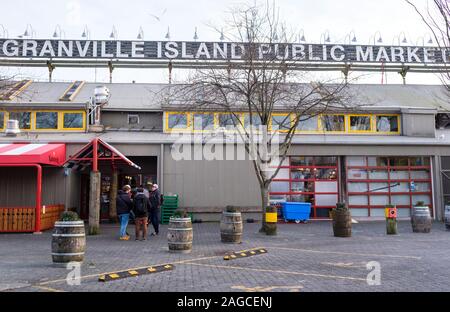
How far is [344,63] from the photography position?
30891 millimetres

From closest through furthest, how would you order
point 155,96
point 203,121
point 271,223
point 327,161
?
point 271,223, point 203,121, point 327,161, point 155,96

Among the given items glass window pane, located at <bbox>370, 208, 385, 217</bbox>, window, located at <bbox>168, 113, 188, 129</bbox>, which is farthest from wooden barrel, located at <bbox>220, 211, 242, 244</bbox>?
glass window pane, located at <bbox>370, 208, 385, 217</bbox>

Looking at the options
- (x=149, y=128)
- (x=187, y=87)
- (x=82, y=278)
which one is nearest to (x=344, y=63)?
(x=149, y=128)

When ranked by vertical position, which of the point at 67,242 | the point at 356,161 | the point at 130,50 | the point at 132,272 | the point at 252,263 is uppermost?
the point at 130,50

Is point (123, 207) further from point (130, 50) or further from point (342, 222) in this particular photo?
point (130, 50)

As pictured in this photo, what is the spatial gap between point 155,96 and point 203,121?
433cm

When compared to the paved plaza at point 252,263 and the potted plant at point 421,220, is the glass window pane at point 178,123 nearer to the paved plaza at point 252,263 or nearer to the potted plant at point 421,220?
the paved plaza at point 252,263

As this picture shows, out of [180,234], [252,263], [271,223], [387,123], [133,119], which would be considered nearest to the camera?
[252,263]

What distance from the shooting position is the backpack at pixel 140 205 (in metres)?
14.2

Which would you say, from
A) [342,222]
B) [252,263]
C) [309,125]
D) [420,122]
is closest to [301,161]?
[309,125]

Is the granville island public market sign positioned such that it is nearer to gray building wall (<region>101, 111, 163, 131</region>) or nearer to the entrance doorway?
gray building wall (<region>101, 111, 163, 131</region>)

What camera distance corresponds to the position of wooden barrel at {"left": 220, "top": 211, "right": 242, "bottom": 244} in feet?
44.3

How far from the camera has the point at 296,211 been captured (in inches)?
810

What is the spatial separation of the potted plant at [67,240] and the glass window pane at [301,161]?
14.0 m
